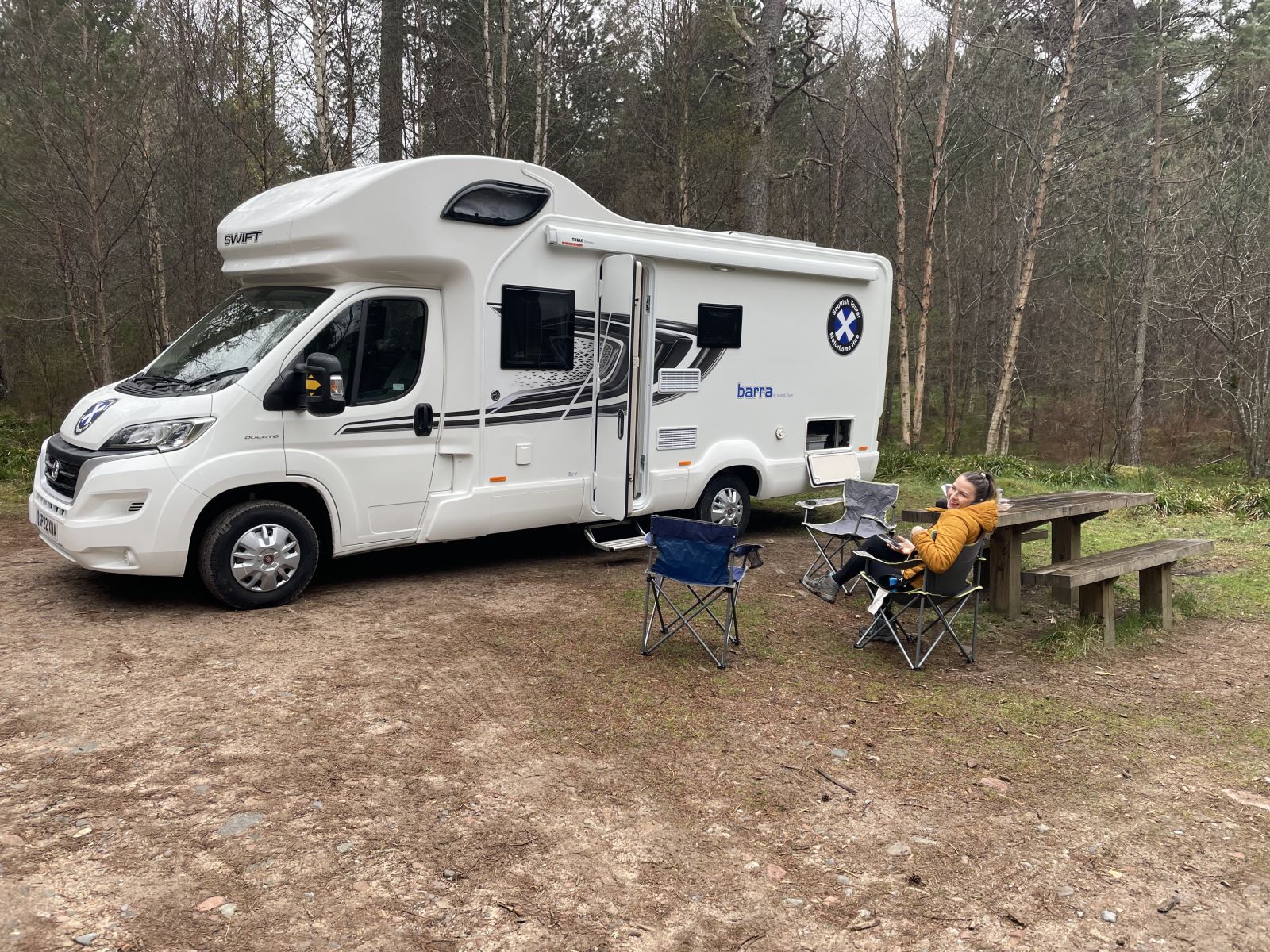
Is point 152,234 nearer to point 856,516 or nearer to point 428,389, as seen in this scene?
point 428,389

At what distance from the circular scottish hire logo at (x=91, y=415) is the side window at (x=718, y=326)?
4448 mm

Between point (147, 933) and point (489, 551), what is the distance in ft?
17.5

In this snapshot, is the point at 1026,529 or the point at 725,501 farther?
the point at 725,501

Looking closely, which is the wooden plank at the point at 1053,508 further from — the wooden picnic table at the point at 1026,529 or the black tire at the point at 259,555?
the black tire at the point at 259,555

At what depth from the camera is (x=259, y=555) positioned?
19.6 feet

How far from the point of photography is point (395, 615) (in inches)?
239

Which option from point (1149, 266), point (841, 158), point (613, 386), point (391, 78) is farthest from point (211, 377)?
point (1149, 266)

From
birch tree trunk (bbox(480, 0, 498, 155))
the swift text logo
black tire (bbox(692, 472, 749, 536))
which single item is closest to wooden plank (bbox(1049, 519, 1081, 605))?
black tire (bbox(692, 472, 749, 536))

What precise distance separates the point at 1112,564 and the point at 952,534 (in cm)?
126

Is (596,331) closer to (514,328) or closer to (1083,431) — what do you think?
(514,328)

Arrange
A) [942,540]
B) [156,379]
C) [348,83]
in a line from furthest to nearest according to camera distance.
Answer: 1. [348,83]
2. [156,379]
3. [942,540]

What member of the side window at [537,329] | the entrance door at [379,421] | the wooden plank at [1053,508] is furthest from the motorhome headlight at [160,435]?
the wooden plank at [1053,508]

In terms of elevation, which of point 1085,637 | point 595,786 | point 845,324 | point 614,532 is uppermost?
point 845,324

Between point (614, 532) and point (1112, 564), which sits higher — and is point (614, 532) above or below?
below
